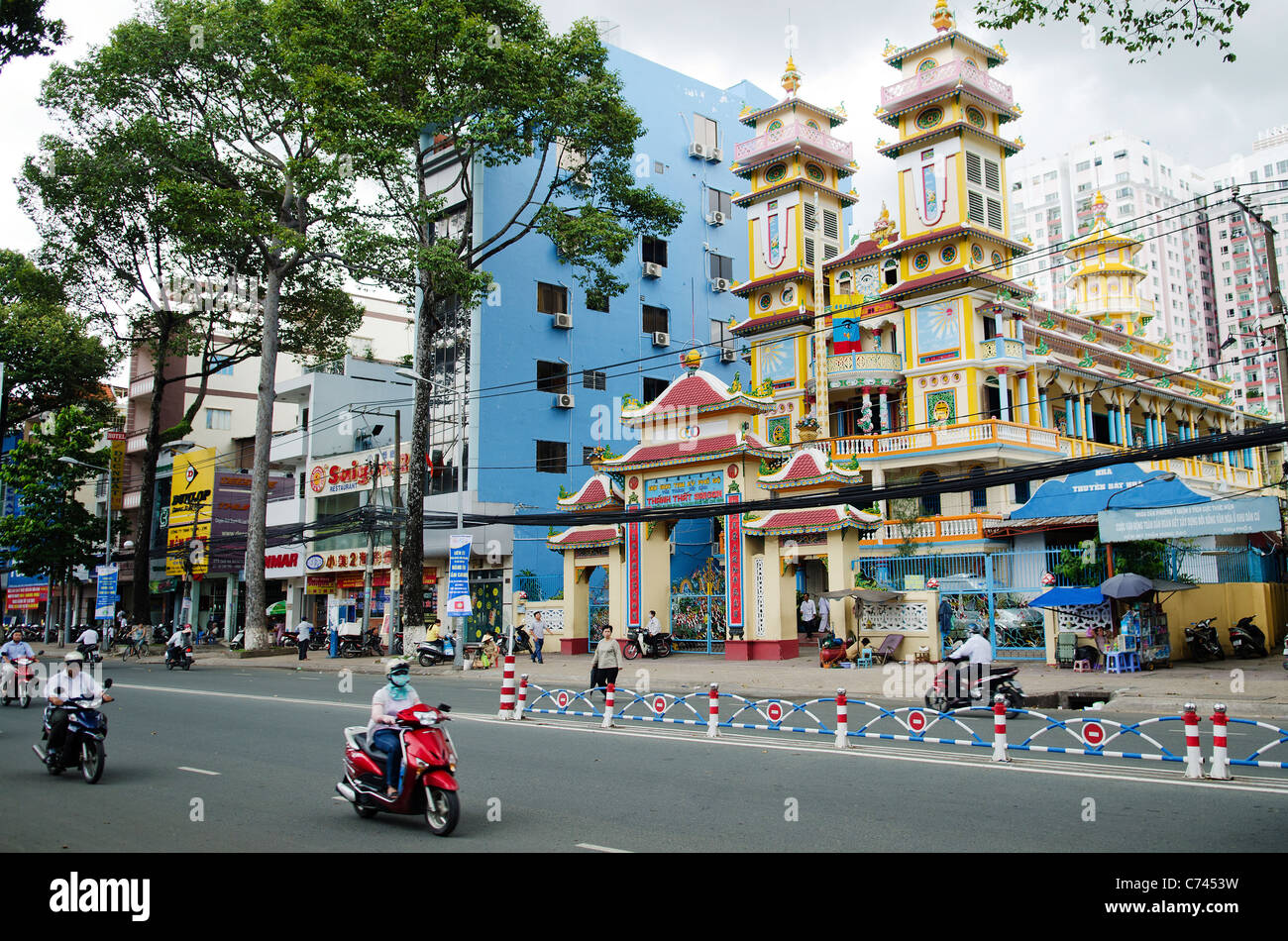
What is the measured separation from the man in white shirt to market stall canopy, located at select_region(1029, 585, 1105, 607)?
11106mm

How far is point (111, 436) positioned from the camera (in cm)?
5491

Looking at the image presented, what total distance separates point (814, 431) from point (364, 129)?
15601 mm

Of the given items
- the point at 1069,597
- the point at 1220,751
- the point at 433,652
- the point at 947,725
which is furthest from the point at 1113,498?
the point at 433,652

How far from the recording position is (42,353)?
43.2m

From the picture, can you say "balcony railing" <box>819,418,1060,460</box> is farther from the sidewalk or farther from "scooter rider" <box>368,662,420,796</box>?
"scooter rider" <box>368,662,420,796</box>

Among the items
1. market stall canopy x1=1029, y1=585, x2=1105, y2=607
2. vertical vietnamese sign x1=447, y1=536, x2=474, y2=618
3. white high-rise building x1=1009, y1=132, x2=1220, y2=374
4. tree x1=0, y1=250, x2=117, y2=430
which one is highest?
white high-rise building x1=1009, y1=132, x2=1220, y2=374

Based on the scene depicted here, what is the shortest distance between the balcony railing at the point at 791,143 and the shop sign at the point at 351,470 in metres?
18.8

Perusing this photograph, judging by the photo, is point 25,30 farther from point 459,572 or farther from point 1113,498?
point 1113,498

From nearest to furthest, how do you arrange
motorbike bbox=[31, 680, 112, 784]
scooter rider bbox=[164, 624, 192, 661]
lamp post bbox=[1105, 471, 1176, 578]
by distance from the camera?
motorbike bbox=[31, 680, 112, 784] < lamp post bbox=[1105, 471, 1176, 578] < scooter rider bbox=[164, 624, 192, 661]

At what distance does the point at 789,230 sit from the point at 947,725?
30133 millimetres

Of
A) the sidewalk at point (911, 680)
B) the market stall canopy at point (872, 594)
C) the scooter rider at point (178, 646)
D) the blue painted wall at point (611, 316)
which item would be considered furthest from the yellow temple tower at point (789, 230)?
the scooter rider at point (178, 646)

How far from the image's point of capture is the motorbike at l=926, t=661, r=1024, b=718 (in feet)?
48.9

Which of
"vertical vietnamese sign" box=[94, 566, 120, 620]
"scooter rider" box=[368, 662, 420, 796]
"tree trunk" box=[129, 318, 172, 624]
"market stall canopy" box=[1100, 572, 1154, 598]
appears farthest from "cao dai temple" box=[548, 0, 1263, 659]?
"vertical vietnamese sign" box=[94, 566, 120, 620]
